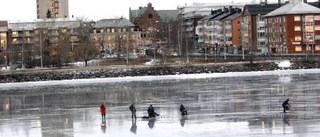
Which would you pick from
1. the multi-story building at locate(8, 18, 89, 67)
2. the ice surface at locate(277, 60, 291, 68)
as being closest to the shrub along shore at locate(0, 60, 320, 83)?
the ice surface at locate(277, 60, 291, 68)

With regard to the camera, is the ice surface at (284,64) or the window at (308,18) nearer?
the ice surface at (284,64)

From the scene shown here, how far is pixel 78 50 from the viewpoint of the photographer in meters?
126

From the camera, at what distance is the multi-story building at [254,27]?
14738 cm

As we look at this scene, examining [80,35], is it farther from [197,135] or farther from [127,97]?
[197,135]

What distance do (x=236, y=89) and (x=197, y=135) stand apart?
29767mm

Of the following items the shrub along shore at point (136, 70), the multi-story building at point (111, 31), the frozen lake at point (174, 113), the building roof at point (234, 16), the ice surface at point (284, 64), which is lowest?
the frozen lake at point (174, 113)

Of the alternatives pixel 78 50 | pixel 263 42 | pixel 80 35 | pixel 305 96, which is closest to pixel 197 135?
pixel 305 96

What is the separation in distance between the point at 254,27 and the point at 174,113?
111 metres

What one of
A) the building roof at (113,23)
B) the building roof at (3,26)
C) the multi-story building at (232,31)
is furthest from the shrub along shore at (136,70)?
the building roof at (3,26)

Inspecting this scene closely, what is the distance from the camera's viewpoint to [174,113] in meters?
43.1

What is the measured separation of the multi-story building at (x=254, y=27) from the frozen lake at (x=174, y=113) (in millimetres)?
82756

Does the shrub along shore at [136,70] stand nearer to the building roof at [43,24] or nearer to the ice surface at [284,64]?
the ice surface at [284,64]

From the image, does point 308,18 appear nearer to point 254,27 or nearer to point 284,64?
point 254,27

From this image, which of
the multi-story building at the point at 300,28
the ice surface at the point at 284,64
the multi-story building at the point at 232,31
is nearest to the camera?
the ice surface at the point at 284,64
